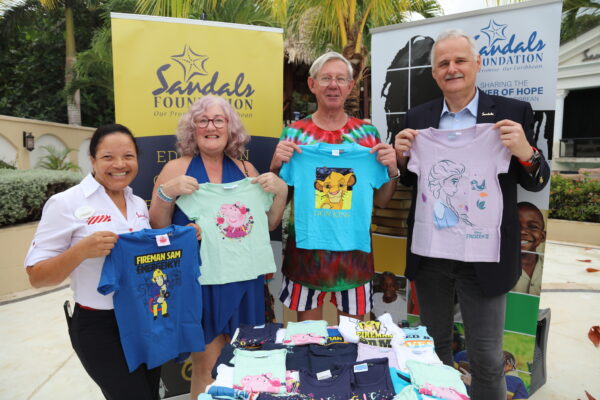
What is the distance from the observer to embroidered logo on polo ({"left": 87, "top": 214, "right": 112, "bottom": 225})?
1.81 m

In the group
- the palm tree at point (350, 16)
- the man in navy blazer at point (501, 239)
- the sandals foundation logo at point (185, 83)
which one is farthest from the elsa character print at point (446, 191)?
the palm tree at point (350, 16)

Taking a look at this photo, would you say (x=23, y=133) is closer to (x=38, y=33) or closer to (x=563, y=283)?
(x=38, y=33)

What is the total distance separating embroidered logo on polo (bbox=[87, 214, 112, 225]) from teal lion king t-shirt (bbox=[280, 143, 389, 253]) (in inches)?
43.9

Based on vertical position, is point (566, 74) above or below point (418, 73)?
above

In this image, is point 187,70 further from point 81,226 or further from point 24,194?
point 24,194

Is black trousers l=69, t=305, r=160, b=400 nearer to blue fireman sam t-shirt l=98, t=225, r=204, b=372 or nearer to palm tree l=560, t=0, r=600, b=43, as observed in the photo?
blue fireman sam t-shirt l=98, t=225, r=204, b=372

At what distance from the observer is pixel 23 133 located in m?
11.1

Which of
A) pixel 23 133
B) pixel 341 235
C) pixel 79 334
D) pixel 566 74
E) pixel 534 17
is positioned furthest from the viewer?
pixel 566 74

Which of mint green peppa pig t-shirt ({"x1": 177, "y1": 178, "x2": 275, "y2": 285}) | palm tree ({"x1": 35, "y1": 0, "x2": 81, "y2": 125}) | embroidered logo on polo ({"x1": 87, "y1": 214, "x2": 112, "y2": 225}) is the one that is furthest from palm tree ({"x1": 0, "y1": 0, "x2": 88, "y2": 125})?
embroidered logo on polo ({"x1": 87, "y1": 214, "x2": 112, "y2": 225})

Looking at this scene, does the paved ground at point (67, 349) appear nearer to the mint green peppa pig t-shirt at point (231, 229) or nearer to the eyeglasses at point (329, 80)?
the mint green peppa pig t-shirt at point (231, 229)

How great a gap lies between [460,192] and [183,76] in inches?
88.4

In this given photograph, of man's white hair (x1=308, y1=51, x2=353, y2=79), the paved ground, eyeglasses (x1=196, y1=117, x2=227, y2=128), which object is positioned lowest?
the paved ground

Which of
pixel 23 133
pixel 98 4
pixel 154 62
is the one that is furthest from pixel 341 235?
pixel 98 4

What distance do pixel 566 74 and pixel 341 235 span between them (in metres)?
19.0
